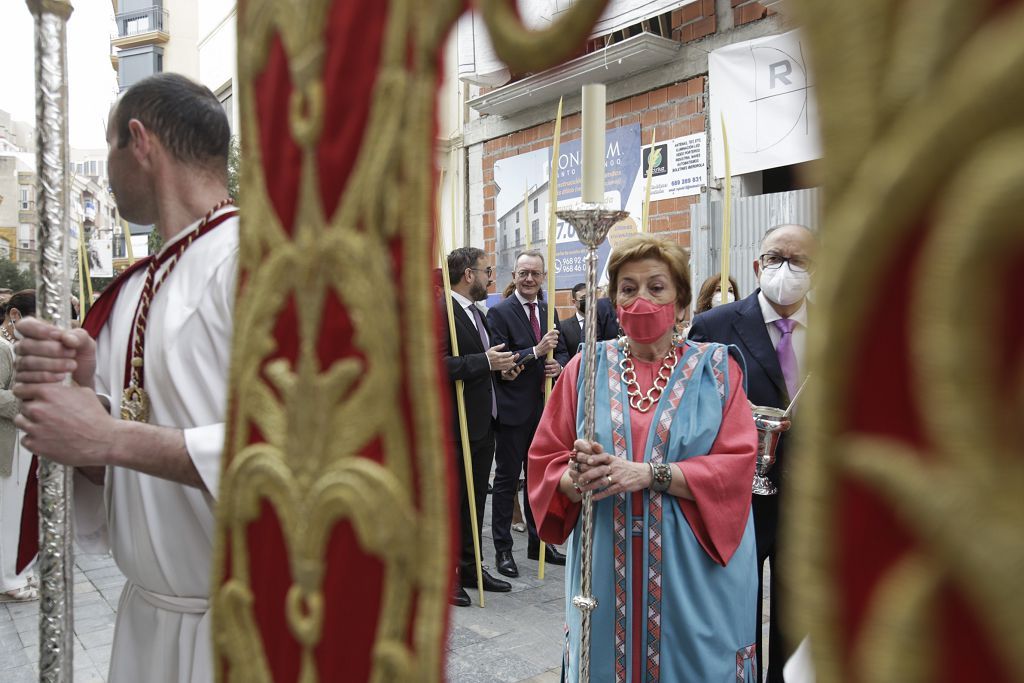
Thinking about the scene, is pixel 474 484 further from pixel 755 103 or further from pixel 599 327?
pixel 755 103

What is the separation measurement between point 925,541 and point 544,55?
31cm

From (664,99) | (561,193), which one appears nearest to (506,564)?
(561,193)

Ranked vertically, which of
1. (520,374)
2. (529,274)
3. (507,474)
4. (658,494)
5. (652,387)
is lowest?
(507,474)

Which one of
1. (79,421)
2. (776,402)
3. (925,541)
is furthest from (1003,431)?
(776,402)

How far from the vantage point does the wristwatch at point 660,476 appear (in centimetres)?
192

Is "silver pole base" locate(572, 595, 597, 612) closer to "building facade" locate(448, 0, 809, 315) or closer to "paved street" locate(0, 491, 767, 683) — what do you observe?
"paved street" locate(0, 491, 767, 683)

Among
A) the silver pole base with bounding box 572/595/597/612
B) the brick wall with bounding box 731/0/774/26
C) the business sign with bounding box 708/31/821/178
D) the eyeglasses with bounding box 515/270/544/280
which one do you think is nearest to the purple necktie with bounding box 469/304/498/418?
the eyeglasses with bounding box 515/270/544/280

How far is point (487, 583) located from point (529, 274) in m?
1.74

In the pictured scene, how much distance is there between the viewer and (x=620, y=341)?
2.19 meters

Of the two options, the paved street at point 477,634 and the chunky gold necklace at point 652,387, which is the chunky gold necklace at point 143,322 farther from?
the paved street at point 477,634

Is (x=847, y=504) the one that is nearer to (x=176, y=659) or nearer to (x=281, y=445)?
(x=281, y=445)

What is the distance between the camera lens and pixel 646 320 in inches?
81.0

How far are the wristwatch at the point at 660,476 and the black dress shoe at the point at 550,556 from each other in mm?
2841

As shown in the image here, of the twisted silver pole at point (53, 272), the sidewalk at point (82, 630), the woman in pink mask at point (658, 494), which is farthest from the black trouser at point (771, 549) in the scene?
the sidewalk at point (82, 630)
